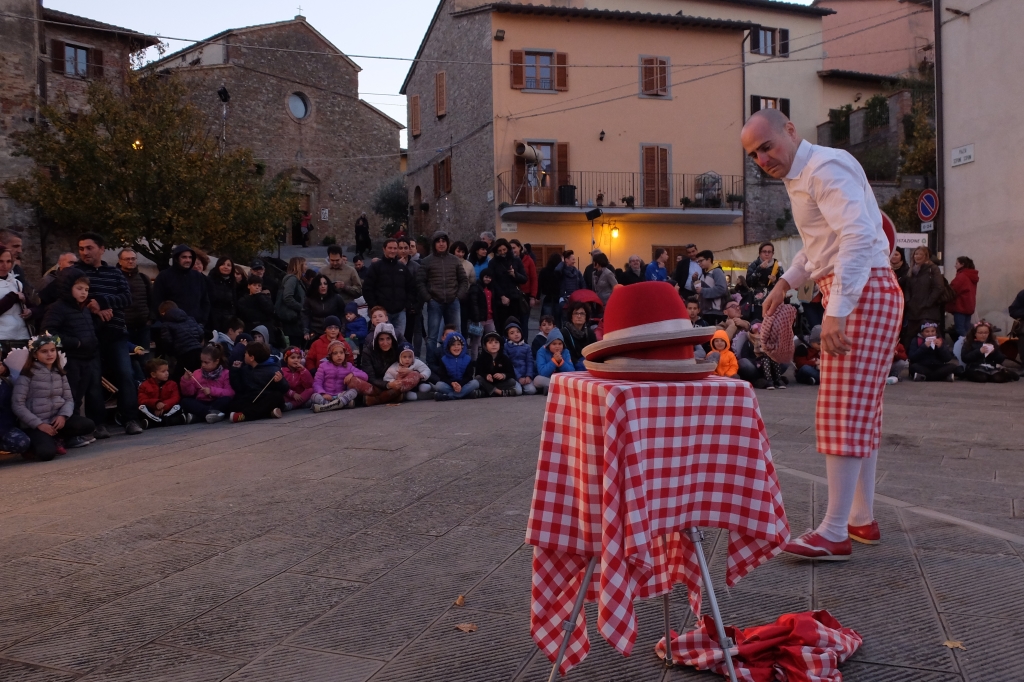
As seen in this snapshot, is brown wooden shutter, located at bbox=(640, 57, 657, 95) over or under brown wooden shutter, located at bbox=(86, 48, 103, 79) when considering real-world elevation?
under

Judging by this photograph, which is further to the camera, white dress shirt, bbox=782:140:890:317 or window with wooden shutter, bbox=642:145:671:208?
window with wooden shutter, bbox=642:145:671:208

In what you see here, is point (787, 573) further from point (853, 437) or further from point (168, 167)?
point (168, 167)

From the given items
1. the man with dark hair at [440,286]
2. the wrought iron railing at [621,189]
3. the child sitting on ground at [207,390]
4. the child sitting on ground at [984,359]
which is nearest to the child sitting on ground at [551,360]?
the man with dark hair at [440,286]

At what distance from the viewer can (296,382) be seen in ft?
35.9

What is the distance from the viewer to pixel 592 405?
2611 millimetres

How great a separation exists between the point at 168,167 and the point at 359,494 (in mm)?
20937

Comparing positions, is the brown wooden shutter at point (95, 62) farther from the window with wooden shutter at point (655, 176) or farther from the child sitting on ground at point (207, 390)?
the child sitting on ground at point (207, 390)

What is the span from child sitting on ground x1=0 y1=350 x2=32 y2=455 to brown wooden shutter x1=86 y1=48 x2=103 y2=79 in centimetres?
2780

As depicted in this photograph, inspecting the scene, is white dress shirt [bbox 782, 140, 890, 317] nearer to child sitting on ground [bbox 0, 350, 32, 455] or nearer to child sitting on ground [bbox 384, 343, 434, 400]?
child sitting on ground [bbox 0, 350, 32, 455]

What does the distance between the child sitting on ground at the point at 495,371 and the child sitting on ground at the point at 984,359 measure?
6683 millimetres

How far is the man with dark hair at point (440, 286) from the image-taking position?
1285cm

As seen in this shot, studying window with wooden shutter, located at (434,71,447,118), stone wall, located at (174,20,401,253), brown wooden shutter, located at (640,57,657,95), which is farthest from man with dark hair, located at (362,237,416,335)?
stone wall, located at (174,20,401,253)

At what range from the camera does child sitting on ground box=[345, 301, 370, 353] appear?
40.0 ft

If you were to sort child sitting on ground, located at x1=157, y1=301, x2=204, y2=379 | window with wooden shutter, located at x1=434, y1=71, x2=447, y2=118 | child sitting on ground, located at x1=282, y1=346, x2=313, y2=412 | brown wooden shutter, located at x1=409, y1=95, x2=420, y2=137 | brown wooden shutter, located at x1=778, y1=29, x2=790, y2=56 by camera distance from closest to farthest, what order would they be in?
child sitting on ground, located at x1=157, y1=301, x2=204, y2=379 < child sitting on ground, located at x1=282, y1=346, x2=313, y2=412 < window with wooden shutter, located at x1=434, y1=71, x2=447, y2=118 < brown wooden shutter, located at x1=778, y1=29, x2=790, y2=56 < brown wooden shutter, located at x1=409, y1=95, x2=420, y2=137
